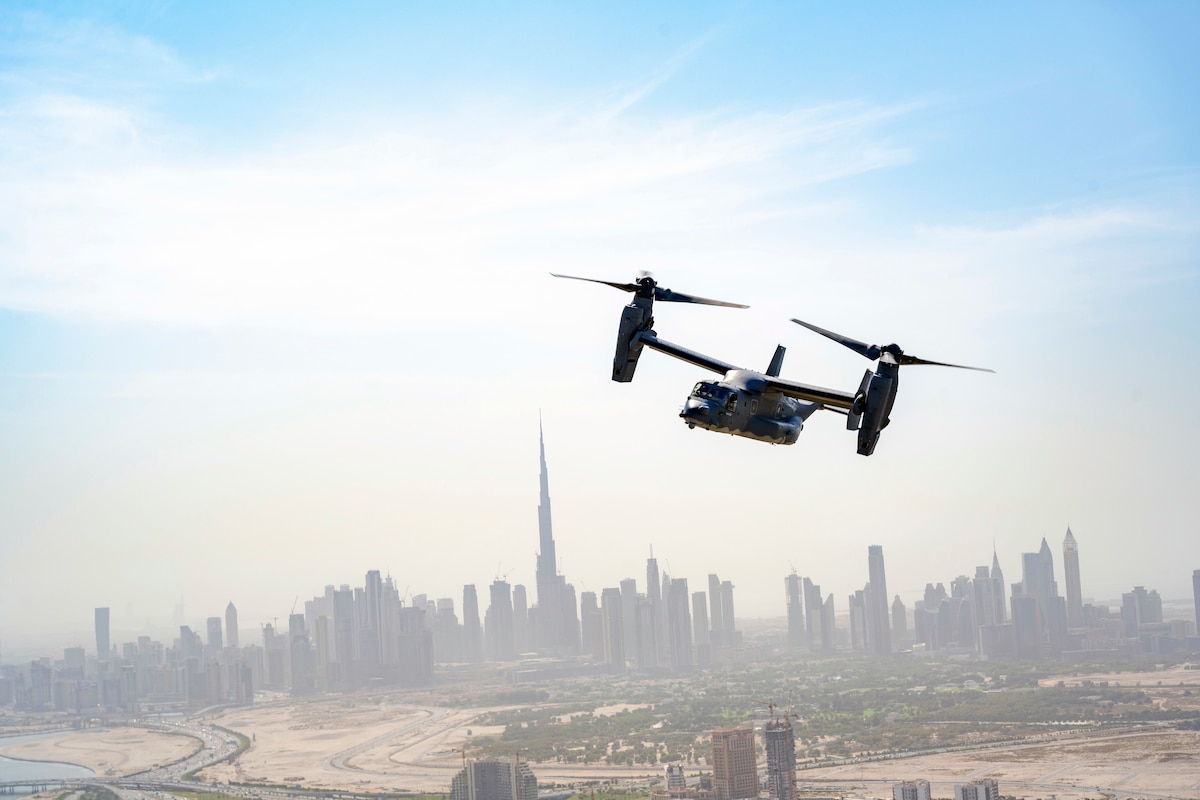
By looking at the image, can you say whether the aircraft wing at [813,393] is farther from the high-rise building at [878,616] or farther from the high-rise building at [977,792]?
the high-rise building at [878,616]

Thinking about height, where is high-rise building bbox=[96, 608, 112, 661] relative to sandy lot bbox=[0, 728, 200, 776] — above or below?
above

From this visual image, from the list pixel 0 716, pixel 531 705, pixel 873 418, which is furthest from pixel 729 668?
pixel 873 418

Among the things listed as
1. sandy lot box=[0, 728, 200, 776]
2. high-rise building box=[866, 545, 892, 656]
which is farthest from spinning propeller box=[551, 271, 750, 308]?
high-rise building box=[866, 545, 892, 656]

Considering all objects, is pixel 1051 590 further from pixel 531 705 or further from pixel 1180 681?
pixel 531 705

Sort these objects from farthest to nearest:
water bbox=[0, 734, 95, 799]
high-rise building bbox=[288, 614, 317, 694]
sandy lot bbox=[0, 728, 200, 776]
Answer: high-rise building bbox=[288, 614, 317, 694]
sandy lot bbox=[0, 728, 200, 776]
water bbox=[0, 734, 95, 799]

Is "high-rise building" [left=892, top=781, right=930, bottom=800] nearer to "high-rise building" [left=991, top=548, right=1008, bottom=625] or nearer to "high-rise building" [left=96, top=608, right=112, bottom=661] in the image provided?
"high-rise building" [left=991, top=548, right=1008, bottom=625]

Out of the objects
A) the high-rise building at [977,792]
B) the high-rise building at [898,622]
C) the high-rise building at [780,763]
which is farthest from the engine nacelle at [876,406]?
the high-rise building at [898,622]
